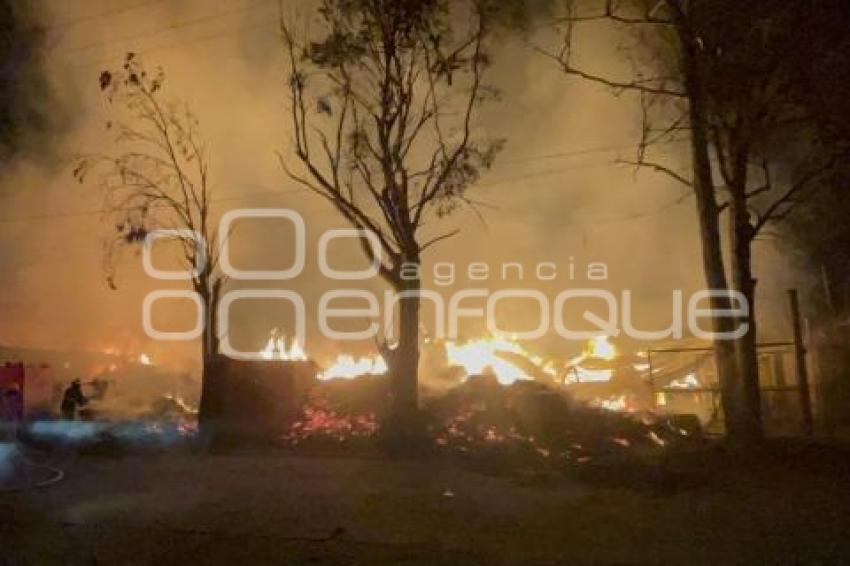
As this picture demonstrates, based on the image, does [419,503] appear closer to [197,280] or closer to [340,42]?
[340,42]

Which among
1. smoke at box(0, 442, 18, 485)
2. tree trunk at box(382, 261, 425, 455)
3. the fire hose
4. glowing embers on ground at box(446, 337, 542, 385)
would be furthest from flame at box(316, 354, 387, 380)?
the fire hose

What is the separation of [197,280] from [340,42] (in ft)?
30.3

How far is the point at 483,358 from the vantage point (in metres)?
26.0

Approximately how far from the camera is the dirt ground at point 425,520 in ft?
26.4

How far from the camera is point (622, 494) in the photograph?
10758 mm

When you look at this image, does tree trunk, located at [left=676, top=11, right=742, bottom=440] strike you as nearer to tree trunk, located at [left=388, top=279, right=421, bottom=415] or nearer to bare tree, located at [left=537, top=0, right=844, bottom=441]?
bare tree, located at [left=537, top=0, right=844, bottom=441]

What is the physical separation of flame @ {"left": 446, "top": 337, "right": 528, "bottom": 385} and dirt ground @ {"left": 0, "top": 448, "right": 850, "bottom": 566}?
11.7 m

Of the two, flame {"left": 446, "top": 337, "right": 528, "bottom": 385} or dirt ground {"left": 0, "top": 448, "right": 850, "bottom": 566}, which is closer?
dirt ground {"left": 0, "top": 448, "right": 850, "bottom": 566}

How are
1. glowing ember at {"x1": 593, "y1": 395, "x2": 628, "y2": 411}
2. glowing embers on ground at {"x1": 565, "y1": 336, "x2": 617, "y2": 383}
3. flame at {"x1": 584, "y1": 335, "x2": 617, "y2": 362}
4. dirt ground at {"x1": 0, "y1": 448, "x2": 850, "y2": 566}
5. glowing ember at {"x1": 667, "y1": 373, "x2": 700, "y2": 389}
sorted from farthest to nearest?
1. flame at {"x1": 584, "y1": 335, "x2": 617, "y2": 362}
2. glowing embers on ground at {"x1": 565, "y1": 336, "x2": 617, "y2": 383}
3. glowing ember at {"x1": 667, "y1": 373, "x2": 700, "y2": 389}
4. glowing ember at {"x1": 593, "y1": 395, "x2": 628, "y2": 411}
5. dirt ground at {"x1": 0, "y1": 448, "x2": 850, "y2": 566}

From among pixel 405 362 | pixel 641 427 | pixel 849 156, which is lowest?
pixel 641 427

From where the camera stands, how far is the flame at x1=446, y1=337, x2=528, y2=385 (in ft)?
83.4

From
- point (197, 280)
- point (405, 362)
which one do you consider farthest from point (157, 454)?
point (197, 280)

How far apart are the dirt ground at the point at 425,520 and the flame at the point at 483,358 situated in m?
11.7

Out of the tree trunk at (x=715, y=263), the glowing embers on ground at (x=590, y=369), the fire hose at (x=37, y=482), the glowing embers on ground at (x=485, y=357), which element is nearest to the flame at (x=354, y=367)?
the glowing embers on ground at (x=485, y=357)
